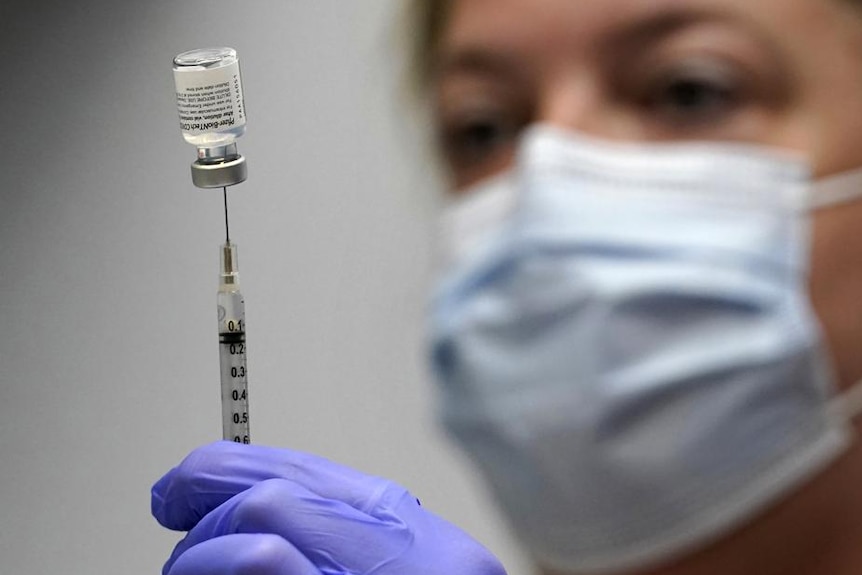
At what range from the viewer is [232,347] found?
129 cm

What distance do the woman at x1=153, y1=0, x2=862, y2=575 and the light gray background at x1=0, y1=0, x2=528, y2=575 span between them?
3.07 ft

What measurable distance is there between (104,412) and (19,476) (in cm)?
23

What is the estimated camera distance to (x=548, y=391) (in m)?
0.82

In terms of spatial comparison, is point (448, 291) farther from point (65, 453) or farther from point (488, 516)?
point (65, 453)

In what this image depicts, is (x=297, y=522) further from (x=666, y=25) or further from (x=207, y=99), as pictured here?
(x=666, y=25)

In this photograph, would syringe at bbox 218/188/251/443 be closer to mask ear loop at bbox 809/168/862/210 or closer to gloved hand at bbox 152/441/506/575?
gloved hand at bbox 152/441/506/575

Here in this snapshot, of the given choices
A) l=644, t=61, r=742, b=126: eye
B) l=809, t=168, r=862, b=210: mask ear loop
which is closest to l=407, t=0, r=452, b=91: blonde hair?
l=644, t=61, r=742, b=126: eye

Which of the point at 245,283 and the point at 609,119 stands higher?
the point at 609,119

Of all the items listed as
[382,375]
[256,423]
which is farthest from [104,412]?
[382,375]

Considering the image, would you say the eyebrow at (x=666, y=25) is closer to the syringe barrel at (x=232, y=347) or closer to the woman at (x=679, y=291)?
the woman at (x=679, y=291)

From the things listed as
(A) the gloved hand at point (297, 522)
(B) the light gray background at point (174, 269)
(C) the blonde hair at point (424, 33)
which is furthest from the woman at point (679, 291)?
(B) the light gray background at point (174, 269)

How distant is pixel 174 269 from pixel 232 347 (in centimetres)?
85

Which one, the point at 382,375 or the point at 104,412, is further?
the point at 104,412

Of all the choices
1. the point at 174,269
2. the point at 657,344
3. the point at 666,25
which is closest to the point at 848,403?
the point at 657,344
